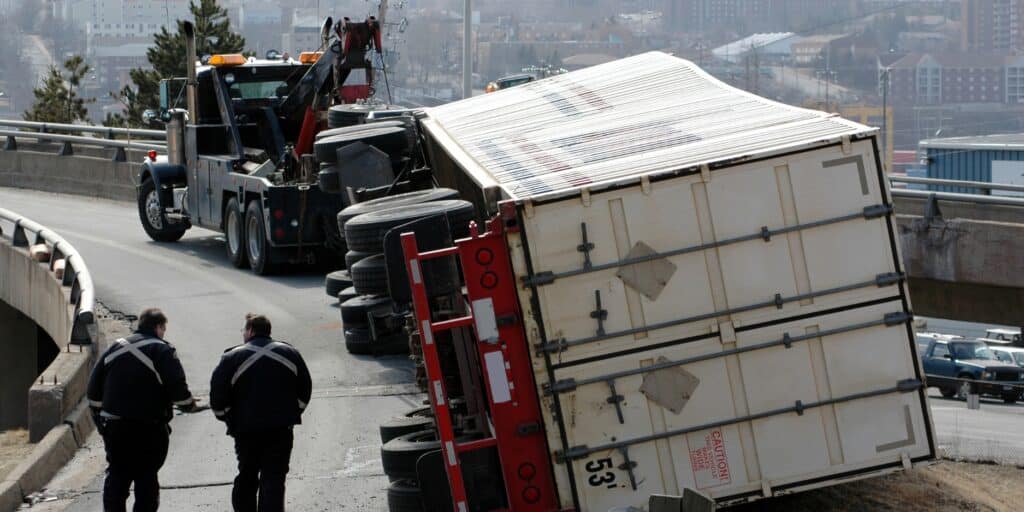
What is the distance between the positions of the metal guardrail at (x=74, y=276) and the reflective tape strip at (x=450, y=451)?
6446 millimetres

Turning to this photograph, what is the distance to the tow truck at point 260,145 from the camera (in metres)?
19.3

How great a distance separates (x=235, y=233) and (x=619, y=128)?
39.1 feet

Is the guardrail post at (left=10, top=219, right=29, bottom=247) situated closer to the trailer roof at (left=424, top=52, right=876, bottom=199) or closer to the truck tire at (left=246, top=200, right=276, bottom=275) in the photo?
the truck tire at (left=246, top=200, right=276, bottom=275)

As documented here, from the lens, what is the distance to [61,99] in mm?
48812

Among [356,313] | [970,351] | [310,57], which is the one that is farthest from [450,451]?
[970,351]

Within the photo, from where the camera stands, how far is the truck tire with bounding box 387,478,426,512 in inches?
359

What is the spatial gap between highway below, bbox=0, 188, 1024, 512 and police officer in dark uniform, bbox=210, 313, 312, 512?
1179 millimetres

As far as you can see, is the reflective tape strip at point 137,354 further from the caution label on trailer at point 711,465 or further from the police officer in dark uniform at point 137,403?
the caution label on trailer at point 711,465

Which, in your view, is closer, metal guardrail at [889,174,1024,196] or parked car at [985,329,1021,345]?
metal guardrail at [889,174,1024,196]

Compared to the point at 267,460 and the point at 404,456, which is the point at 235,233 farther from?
the point at 267,460

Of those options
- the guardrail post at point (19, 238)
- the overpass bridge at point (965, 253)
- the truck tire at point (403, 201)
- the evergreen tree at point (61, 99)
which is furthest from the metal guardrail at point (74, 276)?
the evergreen tree at point (61, 99)

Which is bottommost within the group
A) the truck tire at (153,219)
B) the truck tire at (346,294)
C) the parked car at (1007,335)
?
the parked car at (1007,335)

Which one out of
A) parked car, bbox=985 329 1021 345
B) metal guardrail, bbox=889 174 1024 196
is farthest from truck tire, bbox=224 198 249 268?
parked car, bbox=985 329 1021 345

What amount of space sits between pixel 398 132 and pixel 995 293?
867 centimetres
